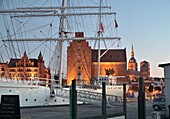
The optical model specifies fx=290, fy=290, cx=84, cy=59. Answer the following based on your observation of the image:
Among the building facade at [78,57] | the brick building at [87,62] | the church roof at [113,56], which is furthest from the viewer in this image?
the church roof at [113,56]

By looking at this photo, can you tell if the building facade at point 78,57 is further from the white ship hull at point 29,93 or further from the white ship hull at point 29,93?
the white ship hull at point 29,93

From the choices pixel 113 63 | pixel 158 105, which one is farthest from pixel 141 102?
pixel 113 63

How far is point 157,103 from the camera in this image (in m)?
27.1

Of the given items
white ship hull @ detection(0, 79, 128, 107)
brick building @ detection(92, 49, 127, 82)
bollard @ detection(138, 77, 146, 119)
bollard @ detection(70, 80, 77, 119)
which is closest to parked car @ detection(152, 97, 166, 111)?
white ship hull @ detection(0, 79, 128, 107)

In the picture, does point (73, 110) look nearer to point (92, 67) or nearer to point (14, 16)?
point (14, 16)

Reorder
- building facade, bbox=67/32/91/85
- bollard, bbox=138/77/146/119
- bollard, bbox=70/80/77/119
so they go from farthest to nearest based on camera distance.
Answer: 1. building facade, bbox=67/32/91/85
2. bollard, bbox=70/80/77/119
3. bollard, bbox=138/77/146/119

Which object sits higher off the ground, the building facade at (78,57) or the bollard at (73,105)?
the building facade at (78,57)

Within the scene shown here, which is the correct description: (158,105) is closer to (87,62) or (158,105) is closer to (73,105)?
(73,105)

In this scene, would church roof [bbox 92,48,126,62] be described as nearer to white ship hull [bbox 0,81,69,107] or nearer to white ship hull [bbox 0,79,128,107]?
white ship hull [bbox 0,79,128,107]

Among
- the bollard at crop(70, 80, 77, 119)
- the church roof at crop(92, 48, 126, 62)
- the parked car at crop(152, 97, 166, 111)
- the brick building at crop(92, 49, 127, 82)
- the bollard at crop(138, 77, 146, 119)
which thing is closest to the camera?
the bollard at crop(138, 77, 146, 119)

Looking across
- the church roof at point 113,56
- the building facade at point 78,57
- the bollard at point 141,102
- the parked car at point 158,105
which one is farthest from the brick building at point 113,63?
the bollard at point 141,102

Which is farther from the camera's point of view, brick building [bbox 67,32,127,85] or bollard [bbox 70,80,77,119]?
brick building [bbox 67,32,127,85]

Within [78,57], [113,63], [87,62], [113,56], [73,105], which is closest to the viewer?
[73,105]

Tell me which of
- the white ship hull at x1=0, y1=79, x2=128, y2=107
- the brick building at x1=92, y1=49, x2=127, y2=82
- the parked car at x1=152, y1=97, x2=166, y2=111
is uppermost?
the brick building at x1=92, y1=49, x2=127, y2=82
